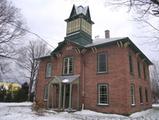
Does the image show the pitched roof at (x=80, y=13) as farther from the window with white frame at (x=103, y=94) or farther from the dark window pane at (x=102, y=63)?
the window with white frame at (x=103, y=94)

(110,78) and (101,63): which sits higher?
(101,63)

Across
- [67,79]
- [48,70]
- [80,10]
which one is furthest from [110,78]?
[80,10]

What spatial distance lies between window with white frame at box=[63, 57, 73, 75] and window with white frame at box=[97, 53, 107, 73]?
335cm

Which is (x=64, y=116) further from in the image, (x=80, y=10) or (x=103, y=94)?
(x=80, y=10)

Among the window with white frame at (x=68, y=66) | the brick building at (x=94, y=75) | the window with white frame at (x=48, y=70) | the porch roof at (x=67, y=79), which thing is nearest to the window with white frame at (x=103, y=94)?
the brick building at (x=94, y=75)

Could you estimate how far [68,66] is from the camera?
60.9ft

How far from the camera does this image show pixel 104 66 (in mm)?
16297

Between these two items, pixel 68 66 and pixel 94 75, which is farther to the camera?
pixel 68 66

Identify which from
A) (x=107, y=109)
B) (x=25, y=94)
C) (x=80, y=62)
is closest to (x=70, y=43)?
(x=80, y=62)

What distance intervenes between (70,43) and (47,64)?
5.06 metres

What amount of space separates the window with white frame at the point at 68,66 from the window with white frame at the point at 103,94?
13.3 feet

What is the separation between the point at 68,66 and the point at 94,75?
353 cm

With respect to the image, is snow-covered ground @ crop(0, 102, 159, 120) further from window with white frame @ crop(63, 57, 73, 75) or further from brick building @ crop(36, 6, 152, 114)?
window with white frame @ crop(63, 57, 73, 75)

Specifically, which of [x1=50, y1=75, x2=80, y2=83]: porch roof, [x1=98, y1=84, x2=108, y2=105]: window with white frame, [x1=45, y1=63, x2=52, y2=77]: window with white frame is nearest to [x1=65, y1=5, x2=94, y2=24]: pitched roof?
[x1=45, y1=63, x2=52, y2=77]: window with white frame
